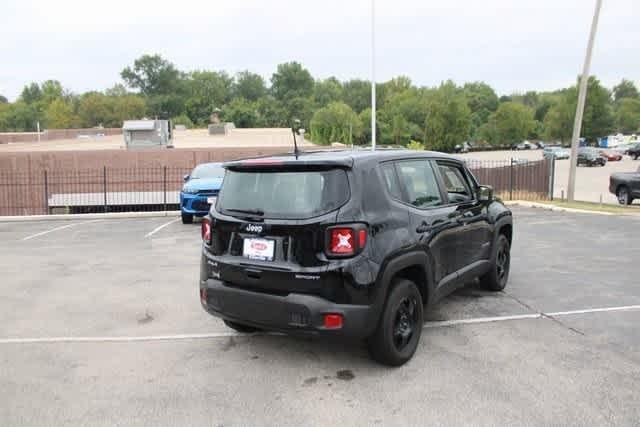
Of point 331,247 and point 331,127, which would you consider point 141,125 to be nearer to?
point 331,247

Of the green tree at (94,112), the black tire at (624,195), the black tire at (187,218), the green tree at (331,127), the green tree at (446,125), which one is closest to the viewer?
the black tire at (187,218)

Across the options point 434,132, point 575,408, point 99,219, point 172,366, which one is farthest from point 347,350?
point 434,132

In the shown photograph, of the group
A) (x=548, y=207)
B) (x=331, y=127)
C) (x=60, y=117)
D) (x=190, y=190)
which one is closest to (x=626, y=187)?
(x=548, y=207)

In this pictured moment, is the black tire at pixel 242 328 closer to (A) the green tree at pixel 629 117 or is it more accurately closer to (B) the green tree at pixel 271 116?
(B) the green tree at pixel 271 116

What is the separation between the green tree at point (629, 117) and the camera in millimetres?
108062

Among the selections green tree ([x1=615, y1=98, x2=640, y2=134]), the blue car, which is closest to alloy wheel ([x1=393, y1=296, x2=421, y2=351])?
the blue car

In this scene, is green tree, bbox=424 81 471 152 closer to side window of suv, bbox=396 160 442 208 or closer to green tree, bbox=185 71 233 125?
green tree, bbox=185 71 233 125

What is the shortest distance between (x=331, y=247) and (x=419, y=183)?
1.35 metres

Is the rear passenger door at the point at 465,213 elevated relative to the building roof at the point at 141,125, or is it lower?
lower

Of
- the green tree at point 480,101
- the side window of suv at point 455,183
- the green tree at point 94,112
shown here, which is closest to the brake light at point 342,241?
the side window of suv at point 455,183

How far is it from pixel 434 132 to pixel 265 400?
62.0 meters

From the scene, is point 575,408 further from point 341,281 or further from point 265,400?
point 265,400

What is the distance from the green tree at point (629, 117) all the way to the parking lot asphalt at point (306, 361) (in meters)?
116

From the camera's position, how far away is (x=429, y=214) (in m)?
4.88
